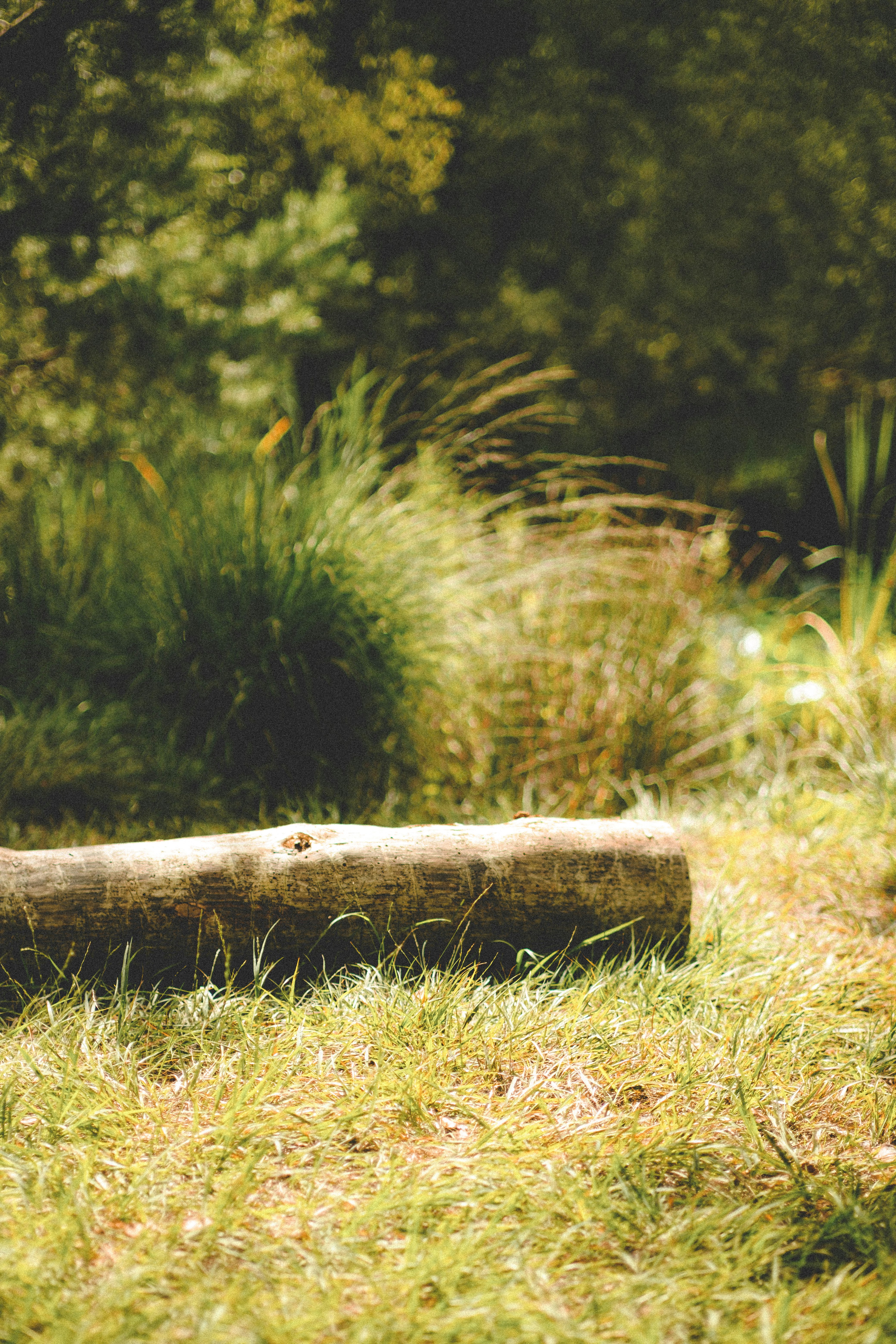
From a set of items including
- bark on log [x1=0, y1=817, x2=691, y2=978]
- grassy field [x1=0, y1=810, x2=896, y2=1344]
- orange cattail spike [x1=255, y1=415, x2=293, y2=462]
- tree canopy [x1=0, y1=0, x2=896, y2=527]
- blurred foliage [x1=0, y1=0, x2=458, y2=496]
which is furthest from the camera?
orange cattail spike [x1=255, y1=415, x2=293, y2=462]

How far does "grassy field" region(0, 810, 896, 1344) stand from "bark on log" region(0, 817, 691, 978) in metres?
0.09

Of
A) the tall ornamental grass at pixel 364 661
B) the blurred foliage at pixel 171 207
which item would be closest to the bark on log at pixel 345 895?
the tall ornamental grass at pixel 364 661

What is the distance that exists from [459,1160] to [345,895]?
1.93 ft

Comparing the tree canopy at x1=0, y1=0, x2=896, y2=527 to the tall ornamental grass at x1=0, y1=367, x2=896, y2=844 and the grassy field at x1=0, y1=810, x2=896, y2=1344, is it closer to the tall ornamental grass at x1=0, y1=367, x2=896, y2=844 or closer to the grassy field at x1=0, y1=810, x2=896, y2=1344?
the tall ornamental grass at x1=0, y1=367, x2=896, y2=844

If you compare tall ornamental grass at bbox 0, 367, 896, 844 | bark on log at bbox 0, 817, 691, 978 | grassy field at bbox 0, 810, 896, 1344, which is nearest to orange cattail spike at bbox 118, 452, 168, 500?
tall ornamental grass at bbox 0, 367, 896, 844

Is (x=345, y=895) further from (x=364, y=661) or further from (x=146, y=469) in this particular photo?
(x=146, y=469)

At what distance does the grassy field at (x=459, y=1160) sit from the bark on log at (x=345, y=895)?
0.31ft

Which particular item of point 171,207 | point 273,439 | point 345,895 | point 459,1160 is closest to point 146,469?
point 273,439

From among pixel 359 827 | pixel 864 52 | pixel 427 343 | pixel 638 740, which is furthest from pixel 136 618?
pixel 427 343

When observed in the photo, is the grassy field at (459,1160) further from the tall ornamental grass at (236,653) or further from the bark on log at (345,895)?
the tall ornamental grass at (236,653)

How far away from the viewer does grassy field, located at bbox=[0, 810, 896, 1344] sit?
1039 mm

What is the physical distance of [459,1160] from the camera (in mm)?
1272

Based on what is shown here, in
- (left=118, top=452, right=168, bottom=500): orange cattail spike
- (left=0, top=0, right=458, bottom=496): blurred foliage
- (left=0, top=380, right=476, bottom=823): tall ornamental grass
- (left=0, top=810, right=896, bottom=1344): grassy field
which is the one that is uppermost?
(left=0, top=0, right=458, bottom=496): blurred foliage

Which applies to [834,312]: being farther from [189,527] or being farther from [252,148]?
[189,527]
